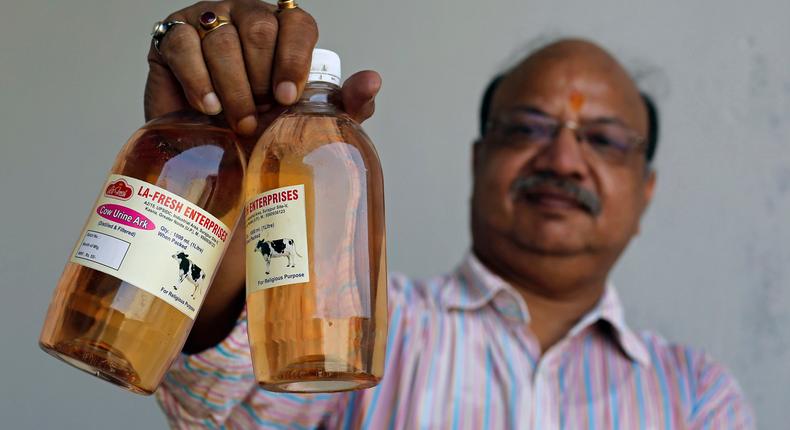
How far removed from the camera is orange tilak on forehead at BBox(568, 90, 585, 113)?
173 cm

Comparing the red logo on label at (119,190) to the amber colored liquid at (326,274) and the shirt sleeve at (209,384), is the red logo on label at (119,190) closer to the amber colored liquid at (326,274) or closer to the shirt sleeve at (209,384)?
the amber colored liquid at (326,274)

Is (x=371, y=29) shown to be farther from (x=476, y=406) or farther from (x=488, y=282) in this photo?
(x=476, y=406)

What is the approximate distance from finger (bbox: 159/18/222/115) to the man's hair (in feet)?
3.72

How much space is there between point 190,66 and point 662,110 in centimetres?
162

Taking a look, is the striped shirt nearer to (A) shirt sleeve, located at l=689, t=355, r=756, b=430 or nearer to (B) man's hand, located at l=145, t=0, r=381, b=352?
(A) shirt sleeve, located at l=689, t=355, r=756, b=430

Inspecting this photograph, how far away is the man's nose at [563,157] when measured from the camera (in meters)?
1.67

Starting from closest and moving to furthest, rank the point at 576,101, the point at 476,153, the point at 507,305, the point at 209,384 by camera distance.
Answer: the point at 209,384 < the point at 507,305 < the point at 576,101 < the point at 476,153

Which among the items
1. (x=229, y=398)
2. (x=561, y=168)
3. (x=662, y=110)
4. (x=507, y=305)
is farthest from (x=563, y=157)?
(x=229, y=398)

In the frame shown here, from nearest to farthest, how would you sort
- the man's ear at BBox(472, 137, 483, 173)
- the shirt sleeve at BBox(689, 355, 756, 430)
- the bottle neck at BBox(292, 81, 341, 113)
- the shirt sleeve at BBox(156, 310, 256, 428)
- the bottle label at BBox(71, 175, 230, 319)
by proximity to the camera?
the bottle label at BBox(71, 175, 230, 319) < the bottle neck at BBox(292, 81, 341, 113) < the shirt sleeve at BBox(156, 310, 256, 428) < the shirt sleeve at BBox(689, 355, 756, 430) < the man's ear at BBox(472, 137, 483, 173)

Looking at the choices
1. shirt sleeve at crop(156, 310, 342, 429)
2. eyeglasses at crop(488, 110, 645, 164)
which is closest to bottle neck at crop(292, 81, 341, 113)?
shirt sleeve at crop(156, 310, 342, 429)

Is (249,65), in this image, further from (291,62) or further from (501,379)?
(501,379)

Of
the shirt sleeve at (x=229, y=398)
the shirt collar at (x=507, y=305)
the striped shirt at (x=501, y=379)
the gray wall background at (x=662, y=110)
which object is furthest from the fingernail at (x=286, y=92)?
the gray wall background at (x=662, y=110)

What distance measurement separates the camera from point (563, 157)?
66.1 inches

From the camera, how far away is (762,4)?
7.36ft
